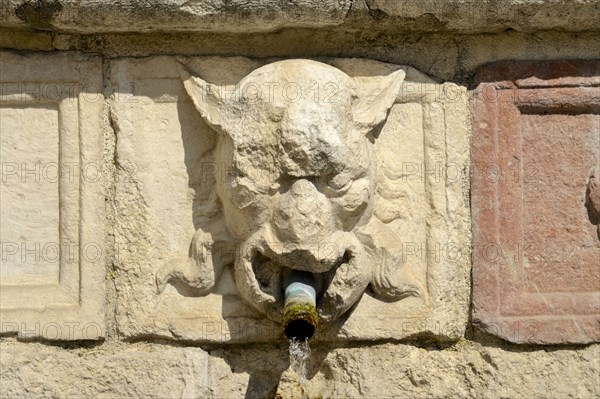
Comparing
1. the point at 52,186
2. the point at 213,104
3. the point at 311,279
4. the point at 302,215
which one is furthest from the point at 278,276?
the point at 52,186

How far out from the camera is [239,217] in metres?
2.61

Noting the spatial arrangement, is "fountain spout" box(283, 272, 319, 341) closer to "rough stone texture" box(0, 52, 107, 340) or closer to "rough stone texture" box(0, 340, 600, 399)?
"rough stone texture" box(0, 340, 600, 399)

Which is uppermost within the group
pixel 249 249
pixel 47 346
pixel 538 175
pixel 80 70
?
pixel 80 70

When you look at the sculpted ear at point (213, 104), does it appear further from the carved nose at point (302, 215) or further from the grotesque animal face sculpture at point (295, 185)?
the carved nose at point (302, 215)

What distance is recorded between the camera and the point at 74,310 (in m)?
2.67

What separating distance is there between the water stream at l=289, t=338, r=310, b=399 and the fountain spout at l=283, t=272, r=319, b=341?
1.0 inches

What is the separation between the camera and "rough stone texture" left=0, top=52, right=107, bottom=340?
2.68 metres

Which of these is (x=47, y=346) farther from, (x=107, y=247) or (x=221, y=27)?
(x=221, y=27)

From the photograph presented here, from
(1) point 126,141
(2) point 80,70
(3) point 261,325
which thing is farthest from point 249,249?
(2) point 80,70

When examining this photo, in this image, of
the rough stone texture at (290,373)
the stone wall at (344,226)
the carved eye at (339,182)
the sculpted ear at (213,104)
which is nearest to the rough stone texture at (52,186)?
the stone wall at (344,226)

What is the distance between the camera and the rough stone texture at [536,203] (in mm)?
2713

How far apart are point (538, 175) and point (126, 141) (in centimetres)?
105

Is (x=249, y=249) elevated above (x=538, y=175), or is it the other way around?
(x=538, y=175)

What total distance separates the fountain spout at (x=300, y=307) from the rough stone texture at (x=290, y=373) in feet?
0.60
